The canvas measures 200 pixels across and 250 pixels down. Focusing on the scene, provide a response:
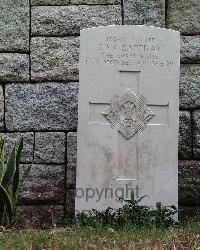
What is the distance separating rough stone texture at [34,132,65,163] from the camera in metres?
5.38

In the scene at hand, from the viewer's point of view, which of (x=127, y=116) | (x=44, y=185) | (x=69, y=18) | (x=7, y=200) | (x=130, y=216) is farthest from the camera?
(x=69, y=18)

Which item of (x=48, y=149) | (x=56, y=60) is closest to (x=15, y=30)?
(x=56, y=60)

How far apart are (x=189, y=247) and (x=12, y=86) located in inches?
105

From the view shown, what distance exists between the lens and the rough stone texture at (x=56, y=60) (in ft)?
17.8

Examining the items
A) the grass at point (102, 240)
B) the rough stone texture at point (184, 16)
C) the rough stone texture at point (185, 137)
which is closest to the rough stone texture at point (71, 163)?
the rough stone texture at point (185, 137)

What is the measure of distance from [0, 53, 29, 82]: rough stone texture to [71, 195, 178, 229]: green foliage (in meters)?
1.47

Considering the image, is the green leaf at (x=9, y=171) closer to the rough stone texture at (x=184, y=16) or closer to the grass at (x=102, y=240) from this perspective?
the grass at (x=102, y=240)

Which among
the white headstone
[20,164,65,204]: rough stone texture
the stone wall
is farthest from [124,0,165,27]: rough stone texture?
[20,164,65,204]: rough stone texture

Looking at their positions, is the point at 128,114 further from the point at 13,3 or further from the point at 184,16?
the point at 13,3

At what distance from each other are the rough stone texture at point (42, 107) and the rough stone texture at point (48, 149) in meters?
0.08

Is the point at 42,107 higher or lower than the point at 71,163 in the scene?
higher

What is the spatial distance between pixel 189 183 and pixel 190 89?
824 mm

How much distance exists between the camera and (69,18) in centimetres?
547

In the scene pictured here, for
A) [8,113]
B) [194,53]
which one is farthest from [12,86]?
[194,53]
